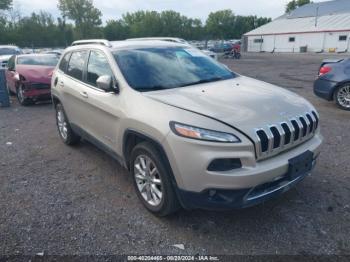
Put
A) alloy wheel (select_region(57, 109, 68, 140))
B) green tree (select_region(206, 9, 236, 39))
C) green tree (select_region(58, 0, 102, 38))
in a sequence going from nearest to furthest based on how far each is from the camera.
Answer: alloy wheel (select_region(57, 109, 68, 140)), green tree (select_region(58, 0, 102, 38)), green tree (select_region(206, 9, 236, 39))

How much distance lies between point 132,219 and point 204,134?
4.38ft

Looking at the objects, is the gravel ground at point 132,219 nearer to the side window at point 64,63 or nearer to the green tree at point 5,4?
the side window at point 64,63

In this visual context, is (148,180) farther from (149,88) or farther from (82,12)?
(82,12)

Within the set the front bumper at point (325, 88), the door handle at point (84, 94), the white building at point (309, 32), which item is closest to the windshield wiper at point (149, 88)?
the door handle at point (84, 94)

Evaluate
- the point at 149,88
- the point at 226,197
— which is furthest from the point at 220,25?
the point at 226,197

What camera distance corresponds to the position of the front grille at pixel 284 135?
2641 millimetres

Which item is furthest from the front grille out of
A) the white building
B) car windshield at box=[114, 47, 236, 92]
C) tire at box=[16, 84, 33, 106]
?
the white building

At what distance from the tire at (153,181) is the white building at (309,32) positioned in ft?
143

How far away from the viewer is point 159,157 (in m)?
2.88

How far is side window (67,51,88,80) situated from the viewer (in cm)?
450

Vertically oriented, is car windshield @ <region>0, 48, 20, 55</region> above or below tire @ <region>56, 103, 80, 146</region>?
above

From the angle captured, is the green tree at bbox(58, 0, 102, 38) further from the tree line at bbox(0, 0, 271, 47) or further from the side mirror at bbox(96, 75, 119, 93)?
the side mirror at bbox(96, 75, 119, 93)

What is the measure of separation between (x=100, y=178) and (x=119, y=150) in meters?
0.89

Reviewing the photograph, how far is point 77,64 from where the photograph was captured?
15.4 feet
